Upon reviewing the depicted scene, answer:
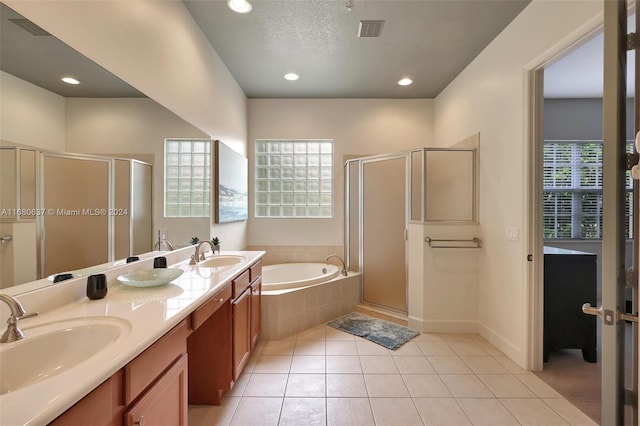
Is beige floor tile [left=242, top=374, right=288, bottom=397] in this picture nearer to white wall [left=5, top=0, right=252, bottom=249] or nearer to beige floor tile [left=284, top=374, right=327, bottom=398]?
beige floor tile [left=284, top=374, right=327, bottom=398]

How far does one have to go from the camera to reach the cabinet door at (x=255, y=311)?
2.26 metres

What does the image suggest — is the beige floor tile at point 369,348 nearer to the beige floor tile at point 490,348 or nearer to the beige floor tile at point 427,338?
the beige floor tile at point 427,338

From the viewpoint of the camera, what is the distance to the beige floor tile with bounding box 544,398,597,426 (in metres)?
1.63

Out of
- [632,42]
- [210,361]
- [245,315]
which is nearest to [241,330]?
[245,315]

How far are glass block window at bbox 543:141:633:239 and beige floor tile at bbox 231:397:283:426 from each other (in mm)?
4388

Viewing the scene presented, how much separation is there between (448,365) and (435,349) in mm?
270

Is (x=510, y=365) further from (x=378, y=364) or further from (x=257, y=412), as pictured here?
(x=257, y=412)

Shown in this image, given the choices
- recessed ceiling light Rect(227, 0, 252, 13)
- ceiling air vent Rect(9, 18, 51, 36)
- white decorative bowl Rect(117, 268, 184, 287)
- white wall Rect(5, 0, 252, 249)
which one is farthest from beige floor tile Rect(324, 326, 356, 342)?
recessed ceiling light Rect(227, 0, 252, 13)

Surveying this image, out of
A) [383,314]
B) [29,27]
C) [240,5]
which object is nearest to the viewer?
[29,27]

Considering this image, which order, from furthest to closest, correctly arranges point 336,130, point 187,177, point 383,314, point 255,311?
point 336,130 → point 383,314 → point 255,311 → point 187,177

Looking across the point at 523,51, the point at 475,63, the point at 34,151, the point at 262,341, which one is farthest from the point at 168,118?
the point at 475,63

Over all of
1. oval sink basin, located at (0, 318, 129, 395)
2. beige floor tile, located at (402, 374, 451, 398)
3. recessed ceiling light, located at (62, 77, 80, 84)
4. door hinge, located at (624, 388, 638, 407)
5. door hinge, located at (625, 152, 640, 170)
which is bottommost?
beige floor tile, located at (402, 374, 451, 398)

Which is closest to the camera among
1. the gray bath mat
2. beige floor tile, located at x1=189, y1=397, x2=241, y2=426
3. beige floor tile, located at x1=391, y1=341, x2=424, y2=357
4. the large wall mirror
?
the large wall mirror

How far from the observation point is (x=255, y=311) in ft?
7.73
